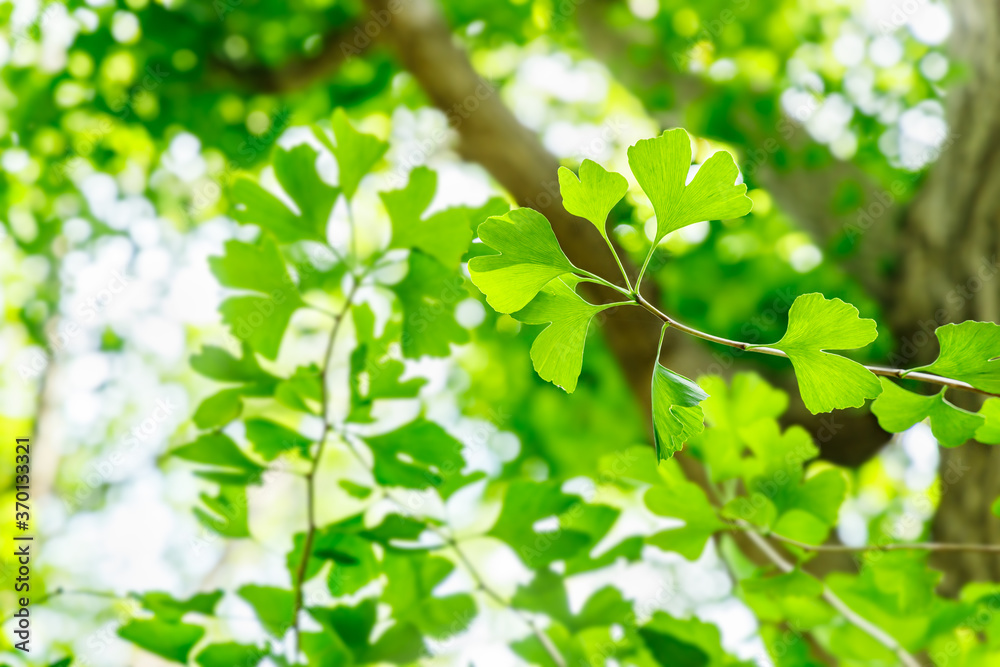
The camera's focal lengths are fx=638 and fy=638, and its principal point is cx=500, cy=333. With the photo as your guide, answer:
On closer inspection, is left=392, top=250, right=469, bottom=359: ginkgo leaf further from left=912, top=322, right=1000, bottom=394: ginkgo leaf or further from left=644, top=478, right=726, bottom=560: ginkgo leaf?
left=912, top=322, right=1000, bottom=394: ginkgo leaf

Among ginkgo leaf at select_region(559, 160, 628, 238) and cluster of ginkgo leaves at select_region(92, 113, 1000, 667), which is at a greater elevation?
ginkgo leaf at select_region(559, 160, 628, 238)

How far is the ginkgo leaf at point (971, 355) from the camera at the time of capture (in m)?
0.36

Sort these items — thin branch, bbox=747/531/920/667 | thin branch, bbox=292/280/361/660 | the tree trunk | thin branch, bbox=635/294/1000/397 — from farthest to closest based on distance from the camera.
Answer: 1. the tree trunk
2. thin branch, bbox=747/531/920/667
3. thin branch, bbox=292/280/361/660
4. thin branch, bbox=635/294/1000/397

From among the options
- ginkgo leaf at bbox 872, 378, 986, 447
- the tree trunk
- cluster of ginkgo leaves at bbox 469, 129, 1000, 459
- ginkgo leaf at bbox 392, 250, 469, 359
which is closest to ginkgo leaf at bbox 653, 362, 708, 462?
cluster of ginkgo leaves at bbox 469, 129, 1000, 459

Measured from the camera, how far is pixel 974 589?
70 centimetres

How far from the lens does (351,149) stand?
2.04 ft

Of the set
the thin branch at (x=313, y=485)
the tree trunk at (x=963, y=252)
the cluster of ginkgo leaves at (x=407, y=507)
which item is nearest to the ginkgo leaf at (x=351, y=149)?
the cluster of ginkgo leaves at (x=407, y=507)

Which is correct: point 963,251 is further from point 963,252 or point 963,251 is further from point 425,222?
point 425,222

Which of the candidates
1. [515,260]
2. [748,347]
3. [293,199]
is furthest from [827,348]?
[293,199]

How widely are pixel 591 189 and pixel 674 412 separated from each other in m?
0.13

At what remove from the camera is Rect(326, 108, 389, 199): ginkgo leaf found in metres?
0.62

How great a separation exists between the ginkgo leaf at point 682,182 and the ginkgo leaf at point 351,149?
0.35 m

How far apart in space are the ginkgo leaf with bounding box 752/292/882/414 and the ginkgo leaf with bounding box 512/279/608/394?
0.11 metres

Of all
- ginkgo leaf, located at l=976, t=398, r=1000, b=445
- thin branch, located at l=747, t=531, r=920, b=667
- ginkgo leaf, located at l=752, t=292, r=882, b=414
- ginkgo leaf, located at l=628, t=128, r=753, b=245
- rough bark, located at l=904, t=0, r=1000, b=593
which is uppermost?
ginkgo leaf, located at l=628, t=128, r=753, b=245
